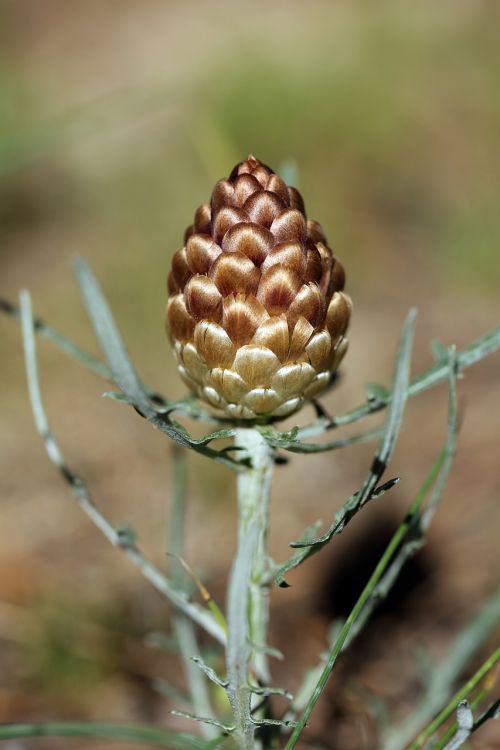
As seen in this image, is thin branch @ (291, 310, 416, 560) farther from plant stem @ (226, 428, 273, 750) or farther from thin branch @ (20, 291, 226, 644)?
thin branch @ (20, 291, 226, 644)

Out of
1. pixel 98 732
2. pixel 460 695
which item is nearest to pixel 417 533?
pixel 460 695

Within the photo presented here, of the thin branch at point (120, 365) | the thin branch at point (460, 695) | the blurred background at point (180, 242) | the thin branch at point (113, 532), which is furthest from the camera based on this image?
the blurred background at point (180, 242)

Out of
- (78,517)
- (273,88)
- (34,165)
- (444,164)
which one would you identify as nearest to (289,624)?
(78,517)

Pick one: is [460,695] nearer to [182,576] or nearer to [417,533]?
[417,533]

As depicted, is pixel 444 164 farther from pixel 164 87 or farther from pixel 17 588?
pixel 17 588

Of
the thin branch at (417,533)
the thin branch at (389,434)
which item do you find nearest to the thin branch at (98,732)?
the thin branch at (417,533)

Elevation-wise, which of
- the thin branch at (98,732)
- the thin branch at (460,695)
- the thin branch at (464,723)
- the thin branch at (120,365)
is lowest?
the thin branch at (464,723)

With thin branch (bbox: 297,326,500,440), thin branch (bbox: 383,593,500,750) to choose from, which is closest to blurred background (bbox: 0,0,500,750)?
thin branch (bbox: 383,593,500,750)

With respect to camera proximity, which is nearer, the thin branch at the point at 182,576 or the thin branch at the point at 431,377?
the thin branch at the point at 431,377

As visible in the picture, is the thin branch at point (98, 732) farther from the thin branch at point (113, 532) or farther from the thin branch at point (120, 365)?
the thin branch at point (120, 365)
